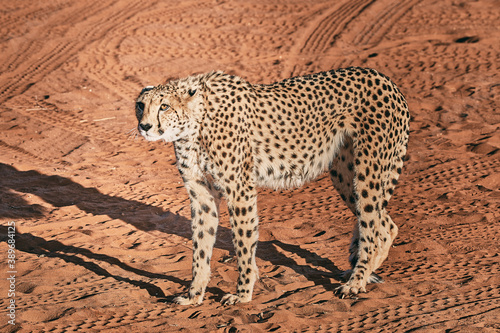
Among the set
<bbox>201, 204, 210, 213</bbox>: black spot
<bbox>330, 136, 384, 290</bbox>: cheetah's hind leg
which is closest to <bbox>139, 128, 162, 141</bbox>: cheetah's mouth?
<bbox>201, 204, 210, 213</bbox>: black spot

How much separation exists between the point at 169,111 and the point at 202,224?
109 cm

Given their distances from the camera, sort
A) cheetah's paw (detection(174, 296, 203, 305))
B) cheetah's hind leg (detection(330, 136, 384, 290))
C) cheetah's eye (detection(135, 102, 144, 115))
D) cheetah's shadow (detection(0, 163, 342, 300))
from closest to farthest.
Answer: cheetah's eye (detection(135, 102, 144, 115)) < cheetah's paw (detection(174, 296, 203, 305)) < cheetah's hind leg (detection(330, 136, 384, 290)) < cheetah's shadow (detection(0, 163, 342, 300))

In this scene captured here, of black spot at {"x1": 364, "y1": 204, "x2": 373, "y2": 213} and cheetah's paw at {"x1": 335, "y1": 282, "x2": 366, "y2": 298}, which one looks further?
black spot at {"x1": 364, "y1": 204, "x2": 373, "y2": 213}

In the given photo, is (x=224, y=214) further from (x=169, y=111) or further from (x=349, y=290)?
(x=169, y=111)

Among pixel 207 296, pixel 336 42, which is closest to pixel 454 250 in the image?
pixel 207 296

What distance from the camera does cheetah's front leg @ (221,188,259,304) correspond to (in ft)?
18.1

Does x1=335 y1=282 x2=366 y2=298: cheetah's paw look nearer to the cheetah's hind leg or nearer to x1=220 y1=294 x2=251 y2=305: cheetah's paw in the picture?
the cheetah's hind leg

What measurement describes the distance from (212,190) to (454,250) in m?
2.65

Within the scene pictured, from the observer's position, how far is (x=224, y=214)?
314 inches

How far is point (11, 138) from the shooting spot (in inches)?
405

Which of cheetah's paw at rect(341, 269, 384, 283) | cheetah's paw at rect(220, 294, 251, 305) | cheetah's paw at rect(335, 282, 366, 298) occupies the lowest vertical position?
cheetah's paw at rect(341, 269, 384, 283)

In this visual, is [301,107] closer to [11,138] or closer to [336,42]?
[11,138]

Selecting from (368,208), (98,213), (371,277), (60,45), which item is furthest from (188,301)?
(60,45)

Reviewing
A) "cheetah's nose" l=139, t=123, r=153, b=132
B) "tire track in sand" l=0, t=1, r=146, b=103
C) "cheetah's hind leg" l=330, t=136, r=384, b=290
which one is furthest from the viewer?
"tire track in sand" l=0, t=1, r=146, b=103
